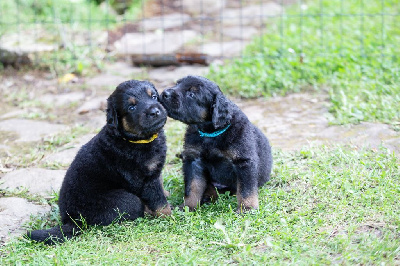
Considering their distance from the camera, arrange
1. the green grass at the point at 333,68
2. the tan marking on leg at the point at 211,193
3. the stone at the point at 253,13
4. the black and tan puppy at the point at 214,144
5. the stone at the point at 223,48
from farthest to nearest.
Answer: the stone at the point at 253,13 → the stone at the point at 223,48 → the green grass at the point at 333,68 → the tan marking on leg at the point at 211,193 → the black and tan puppy at the point at 214,144

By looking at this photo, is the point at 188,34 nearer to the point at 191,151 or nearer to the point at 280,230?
the point at 191,151

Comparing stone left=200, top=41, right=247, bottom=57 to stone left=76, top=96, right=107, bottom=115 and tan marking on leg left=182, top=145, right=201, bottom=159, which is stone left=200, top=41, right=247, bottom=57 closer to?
stone left=76, top=96, right=107, bottom=115

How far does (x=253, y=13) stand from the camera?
9992 millimetres

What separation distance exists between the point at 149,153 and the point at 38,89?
12.6 feet

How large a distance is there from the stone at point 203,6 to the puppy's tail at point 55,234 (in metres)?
7.03

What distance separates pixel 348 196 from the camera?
13.0ft

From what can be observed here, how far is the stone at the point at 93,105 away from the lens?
6.36 metres

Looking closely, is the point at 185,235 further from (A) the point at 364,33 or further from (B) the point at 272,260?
(A) the point at 364,33

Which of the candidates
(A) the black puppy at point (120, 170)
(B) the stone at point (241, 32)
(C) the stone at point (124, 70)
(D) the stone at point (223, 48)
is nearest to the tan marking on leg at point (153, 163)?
(A) the black puppy at point (120, 170)

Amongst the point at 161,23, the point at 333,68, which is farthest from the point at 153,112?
the point at 161,23

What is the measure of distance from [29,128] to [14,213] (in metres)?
1.92

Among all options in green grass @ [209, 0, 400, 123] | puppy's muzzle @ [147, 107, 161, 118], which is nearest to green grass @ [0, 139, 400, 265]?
puppy's muzzle @ [147, 107, 161, 118]

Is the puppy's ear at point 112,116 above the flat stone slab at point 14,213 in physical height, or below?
above

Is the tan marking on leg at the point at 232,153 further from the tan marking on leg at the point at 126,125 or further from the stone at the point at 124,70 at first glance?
the stone at the point at 124,70
